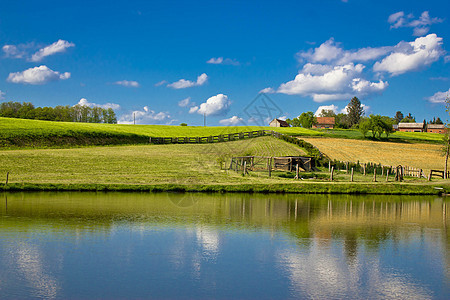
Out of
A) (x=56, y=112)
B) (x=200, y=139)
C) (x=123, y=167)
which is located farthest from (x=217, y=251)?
(x=56, y=112)

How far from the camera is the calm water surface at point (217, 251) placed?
11.3 meters

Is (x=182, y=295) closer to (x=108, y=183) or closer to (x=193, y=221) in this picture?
(x=193, y=221)

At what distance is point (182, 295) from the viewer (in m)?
10.6

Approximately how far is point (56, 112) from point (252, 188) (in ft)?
446

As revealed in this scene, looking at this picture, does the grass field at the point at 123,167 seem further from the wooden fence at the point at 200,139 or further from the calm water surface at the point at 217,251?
the calm water surface at the point at 217,251

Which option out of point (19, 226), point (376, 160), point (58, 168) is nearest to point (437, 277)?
point (19, 226)

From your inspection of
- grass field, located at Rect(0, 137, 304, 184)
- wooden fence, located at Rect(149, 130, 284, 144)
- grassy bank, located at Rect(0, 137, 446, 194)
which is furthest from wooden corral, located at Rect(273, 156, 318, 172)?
wooden fence, located at Rect(149, 130, 284, 144)

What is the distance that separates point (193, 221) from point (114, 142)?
57.8 m

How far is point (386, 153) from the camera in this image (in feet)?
255

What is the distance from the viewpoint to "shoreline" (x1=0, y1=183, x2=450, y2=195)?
3231 cm

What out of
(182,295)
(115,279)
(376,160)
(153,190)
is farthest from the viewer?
(376,160)

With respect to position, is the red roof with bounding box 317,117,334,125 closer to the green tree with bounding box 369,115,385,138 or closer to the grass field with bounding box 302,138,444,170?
the green tree with bounding box 369,115,385,138

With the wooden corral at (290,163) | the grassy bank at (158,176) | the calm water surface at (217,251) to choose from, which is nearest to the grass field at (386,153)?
the grassy bank at (158,176)

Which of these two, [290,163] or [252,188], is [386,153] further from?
[252,188]
